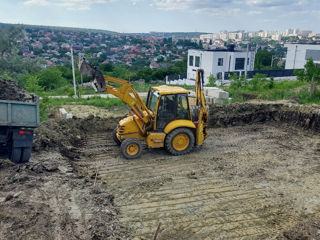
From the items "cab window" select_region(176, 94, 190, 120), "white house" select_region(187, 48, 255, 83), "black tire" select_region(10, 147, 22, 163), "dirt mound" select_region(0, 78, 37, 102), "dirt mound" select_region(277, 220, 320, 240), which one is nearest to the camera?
"dirt mound" select_region(277, 220, 320, 240)

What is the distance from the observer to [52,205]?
564 centimetres

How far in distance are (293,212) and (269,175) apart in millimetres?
1796

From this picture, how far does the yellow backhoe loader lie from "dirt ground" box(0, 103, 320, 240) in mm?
451

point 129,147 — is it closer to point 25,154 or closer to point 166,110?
point 166,110

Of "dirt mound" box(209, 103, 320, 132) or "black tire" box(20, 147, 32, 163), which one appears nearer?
"black tire" box(20, 147, 32, 163)

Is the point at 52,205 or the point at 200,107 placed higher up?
the point at 200,107

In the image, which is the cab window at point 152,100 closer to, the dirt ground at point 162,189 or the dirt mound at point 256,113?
the dirt ground at point 162,189

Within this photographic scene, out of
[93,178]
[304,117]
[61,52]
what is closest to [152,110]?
[93,178]

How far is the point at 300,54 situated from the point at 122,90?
38615 millimetres

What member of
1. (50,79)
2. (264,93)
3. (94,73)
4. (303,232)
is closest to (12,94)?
(94,73)

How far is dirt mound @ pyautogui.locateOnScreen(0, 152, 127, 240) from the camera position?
487 centimetres

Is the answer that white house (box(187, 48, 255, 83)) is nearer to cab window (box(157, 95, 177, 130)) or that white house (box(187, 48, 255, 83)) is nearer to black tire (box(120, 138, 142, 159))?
cab window (box(157, 95, 177, 130))

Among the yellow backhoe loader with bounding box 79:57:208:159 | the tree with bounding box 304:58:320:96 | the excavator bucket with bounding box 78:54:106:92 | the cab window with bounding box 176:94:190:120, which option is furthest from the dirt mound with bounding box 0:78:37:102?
the tree with bounding box 304:58:320:96

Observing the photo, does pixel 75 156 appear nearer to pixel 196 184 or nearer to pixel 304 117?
pixel 196 184
